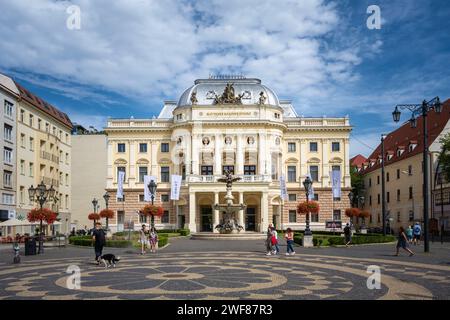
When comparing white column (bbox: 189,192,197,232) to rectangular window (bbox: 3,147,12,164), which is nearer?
rectangular window (bbox: 3,147,12,164)

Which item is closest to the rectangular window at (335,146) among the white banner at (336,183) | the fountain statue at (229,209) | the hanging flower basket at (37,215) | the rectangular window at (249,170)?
the rectangular window at (249,170)

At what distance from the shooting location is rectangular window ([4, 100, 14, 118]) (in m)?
53.6

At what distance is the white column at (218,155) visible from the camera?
235 ft

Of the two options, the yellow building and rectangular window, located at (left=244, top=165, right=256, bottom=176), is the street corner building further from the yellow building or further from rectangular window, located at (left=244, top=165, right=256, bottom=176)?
the yellow building

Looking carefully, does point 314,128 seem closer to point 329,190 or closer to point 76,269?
point 329,190

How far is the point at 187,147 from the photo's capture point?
238 ft

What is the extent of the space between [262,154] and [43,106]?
31.1 m

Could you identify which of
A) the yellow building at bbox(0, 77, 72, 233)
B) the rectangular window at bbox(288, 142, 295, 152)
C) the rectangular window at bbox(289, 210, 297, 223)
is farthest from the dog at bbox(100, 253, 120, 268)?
the rectangular window at bbox(288, 142, 295, 152)

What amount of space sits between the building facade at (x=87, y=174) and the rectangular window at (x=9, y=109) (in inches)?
1029

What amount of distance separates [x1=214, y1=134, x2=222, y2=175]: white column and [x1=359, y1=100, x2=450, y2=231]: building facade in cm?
2513

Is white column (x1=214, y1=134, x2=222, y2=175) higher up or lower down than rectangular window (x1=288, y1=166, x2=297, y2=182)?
higher up

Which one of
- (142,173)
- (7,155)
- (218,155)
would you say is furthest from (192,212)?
(7,155)
